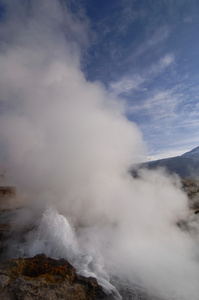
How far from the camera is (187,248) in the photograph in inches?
315

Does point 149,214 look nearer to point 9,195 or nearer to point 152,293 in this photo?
point 152,293

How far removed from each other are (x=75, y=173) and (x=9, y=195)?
5873 millimetres

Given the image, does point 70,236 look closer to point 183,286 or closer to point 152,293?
point 152,293

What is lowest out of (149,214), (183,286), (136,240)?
(183,286)

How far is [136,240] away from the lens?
27.8ft

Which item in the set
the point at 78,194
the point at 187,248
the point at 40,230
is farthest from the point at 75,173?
the point at 187,248

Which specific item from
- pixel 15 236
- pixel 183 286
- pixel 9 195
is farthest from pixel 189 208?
pixel 9 195

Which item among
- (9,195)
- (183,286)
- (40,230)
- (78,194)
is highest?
(9,195)

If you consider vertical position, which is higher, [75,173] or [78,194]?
[75,173]

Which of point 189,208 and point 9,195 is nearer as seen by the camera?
Result: point 189,208

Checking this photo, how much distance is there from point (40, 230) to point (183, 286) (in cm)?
580

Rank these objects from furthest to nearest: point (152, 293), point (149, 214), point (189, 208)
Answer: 1. point (189, 208)
2. point (149, 214)
3. point (152, 293)

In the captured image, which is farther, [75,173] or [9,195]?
[9,195]

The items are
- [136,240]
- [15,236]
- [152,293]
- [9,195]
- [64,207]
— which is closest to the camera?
[152,293]
